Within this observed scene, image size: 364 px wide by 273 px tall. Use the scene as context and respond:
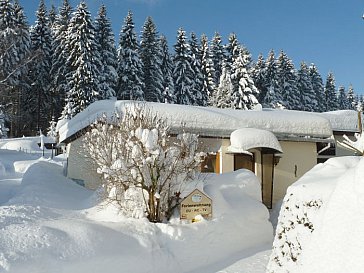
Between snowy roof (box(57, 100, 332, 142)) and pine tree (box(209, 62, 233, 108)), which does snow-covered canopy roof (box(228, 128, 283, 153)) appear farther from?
pine tree (box(209, 62, 233, 108))

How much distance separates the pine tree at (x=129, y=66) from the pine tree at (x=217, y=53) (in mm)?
15655

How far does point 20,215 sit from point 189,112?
643cm

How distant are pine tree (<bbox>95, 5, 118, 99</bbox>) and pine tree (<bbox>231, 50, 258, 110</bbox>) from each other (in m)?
13.1

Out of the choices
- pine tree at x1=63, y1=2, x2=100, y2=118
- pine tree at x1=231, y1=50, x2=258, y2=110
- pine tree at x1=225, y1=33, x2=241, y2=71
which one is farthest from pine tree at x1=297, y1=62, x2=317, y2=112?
pine tree at x1=63, y1=2, x2=100, y2=118

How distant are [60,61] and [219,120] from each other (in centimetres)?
3237

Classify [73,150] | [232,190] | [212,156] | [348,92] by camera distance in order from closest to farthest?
[232,190]
[212,156]
[73,150]
[348,92]

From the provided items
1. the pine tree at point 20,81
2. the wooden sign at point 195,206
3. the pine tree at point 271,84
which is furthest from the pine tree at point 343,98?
the wooden sign at point 195,206

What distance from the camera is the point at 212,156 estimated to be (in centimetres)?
1262

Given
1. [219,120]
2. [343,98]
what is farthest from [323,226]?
[343,98]

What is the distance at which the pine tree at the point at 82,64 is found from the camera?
110 feet

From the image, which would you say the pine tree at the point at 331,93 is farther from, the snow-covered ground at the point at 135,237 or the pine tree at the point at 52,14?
the snow-covered ground at the point at 135,237

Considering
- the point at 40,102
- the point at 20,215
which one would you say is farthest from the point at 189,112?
the point at 40,102

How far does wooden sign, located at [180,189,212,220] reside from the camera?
25.9ft

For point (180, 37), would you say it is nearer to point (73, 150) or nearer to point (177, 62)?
point (177, 62)
